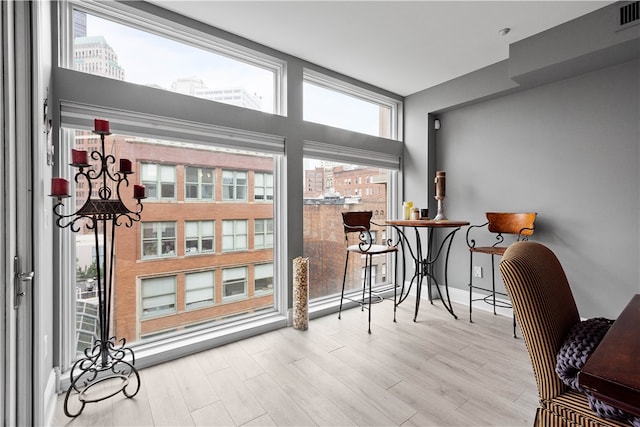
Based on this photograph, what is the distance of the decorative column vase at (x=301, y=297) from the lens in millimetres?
2752

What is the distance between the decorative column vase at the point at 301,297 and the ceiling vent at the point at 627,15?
117 inches

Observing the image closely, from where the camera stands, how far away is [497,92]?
3.09m

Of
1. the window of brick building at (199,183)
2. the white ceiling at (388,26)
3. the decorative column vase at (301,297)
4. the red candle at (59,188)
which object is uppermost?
the white ceiling at (388,26)

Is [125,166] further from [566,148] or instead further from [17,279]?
[566,148]

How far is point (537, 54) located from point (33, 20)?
11.1 feet

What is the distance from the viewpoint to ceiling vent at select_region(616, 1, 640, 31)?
2.09 meters

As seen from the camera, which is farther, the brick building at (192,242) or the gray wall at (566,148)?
the gray wall at (566,148)

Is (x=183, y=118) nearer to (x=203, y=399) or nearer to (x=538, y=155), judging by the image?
(x=203, y=399)

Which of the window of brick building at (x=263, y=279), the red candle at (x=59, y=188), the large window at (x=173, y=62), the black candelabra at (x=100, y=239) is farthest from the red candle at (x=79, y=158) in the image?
the window of brick building at (x=263, y=279)

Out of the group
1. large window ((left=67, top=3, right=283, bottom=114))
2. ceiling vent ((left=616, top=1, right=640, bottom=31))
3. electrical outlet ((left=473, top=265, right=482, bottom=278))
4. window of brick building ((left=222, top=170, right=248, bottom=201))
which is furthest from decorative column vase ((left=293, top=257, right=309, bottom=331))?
ceiling vent ((left=616, top=1, right=640, bottom=31))

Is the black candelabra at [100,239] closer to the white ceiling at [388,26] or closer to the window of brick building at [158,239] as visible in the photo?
the window of brick building at [158,239]

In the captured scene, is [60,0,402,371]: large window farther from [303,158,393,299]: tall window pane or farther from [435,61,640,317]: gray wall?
[435,61,640,317]: gray wall

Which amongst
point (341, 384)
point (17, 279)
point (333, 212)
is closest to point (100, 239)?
point (17, 279)

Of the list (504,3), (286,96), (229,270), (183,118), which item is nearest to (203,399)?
(229,270)
